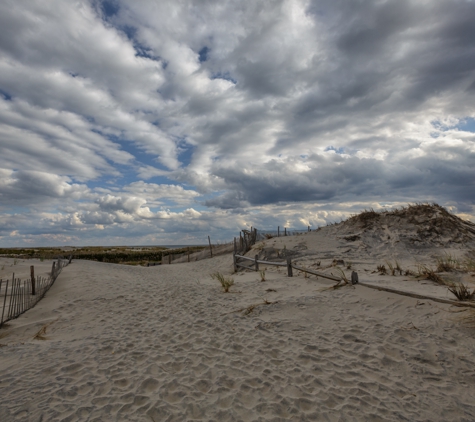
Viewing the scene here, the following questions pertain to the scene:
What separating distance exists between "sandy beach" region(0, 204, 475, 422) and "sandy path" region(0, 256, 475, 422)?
0.06ft

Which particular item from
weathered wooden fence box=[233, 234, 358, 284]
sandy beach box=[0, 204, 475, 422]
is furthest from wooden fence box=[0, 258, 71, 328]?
weathered wooden fence box=[233, 234, 358, 284]

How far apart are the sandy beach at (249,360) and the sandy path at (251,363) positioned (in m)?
0.02

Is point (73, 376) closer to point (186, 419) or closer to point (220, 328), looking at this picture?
point (186, 419)

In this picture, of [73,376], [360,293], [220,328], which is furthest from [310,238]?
[73,376]

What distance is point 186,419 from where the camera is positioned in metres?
3.00

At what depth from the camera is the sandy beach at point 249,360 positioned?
3162mm

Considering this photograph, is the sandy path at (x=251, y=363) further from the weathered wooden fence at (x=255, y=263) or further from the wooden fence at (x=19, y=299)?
the weathered wooden fence at (x=255, y=263)

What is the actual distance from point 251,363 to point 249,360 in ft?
0.37

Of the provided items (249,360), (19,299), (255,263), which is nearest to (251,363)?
(249,360)

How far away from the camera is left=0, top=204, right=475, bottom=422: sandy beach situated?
3162 mm

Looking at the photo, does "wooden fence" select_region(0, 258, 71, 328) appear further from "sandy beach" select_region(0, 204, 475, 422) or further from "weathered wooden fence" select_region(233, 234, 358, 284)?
"weathered wooden fence" select_region(233, 234, 358, 284)

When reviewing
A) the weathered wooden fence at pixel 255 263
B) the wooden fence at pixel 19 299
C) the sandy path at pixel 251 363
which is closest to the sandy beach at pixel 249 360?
the sandy path at pixel 251 363

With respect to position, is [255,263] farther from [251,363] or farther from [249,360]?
[251,363]

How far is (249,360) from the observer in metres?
4.27
